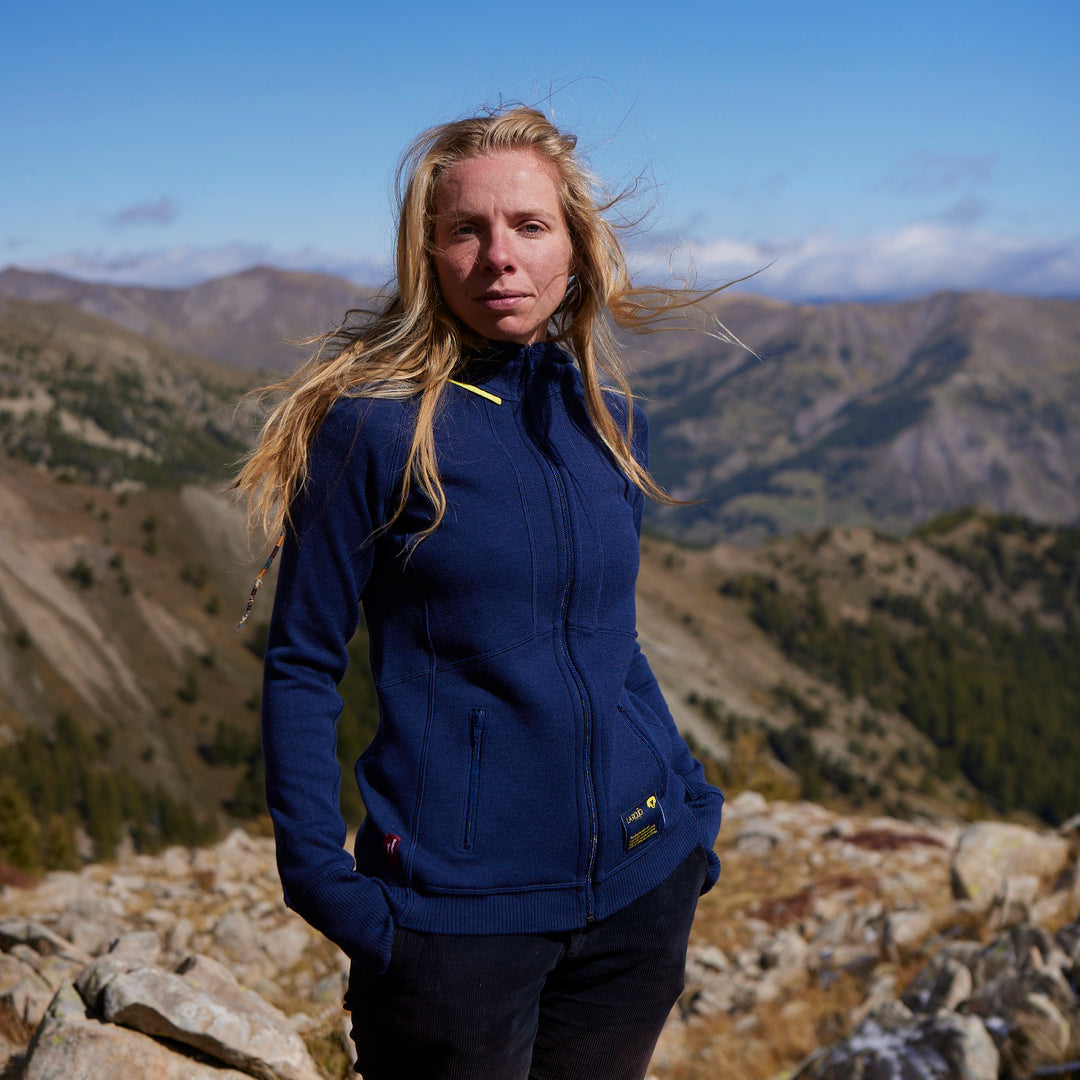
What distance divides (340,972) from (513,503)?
22.0 ft

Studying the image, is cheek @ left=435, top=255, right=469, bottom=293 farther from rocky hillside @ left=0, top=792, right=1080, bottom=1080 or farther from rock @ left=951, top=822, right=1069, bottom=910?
rock @ left=951, top=822, right=1069, bottom=910

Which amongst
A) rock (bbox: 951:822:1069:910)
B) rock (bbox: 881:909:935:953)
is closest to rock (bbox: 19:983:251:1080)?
rock (bbox: 881:909:935:953)

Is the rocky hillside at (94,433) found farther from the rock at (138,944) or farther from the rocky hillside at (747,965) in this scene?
the rock at (138,944)

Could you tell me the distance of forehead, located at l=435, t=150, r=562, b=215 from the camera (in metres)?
2.29

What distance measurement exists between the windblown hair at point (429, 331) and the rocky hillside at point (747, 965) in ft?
7.24

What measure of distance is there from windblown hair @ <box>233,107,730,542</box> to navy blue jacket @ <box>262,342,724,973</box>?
0.06 metres

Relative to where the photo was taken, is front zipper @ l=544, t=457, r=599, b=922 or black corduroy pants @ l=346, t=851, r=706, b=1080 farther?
front zipper @ l=544, t=457, r=599, b=922

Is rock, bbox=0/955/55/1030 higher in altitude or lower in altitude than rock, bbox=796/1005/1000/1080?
higher

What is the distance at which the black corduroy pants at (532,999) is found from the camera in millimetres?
2064

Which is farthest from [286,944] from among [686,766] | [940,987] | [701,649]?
[701,649]

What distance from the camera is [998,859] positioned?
8656 mm

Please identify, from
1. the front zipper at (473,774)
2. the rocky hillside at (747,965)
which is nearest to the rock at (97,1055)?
the rocky hillside at (747,965)

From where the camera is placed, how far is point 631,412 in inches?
109

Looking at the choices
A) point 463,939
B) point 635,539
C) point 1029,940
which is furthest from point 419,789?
point 1029,940
